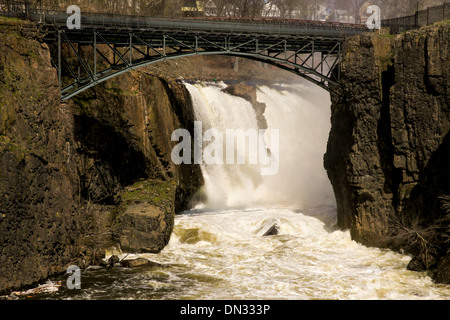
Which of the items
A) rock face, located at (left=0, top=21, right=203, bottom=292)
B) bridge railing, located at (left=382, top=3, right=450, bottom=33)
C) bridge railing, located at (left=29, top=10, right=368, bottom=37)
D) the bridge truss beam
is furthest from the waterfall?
bridge railing, located at (left=382, top=3, right=450, bottom=33)

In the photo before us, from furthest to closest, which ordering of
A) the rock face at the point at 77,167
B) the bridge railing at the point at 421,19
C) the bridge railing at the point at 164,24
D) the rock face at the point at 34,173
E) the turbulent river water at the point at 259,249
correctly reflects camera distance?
the bridge railing at the point at 421,19
the bridge railing at the point at 164,24
the turbulent river water at the point at 259,249
the rock face at the point at 77,167
the rock face at the point at 34,173

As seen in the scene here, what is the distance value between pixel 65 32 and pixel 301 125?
27.6m

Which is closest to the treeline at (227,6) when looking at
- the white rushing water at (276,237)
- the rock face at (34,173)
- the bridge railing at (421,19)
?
the bridge railing at (421,19)

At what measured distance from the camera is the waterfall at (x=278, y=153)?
43281mm

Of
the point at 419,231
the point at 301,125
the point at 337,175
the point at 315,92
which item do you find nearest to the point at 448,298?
the point at 419,231

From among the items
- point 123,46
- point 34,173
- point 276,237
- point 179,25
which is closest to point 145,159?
point 123,46

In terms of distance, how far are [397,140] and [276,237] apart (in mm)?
7944

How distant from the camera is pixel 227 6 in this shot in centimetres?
7644

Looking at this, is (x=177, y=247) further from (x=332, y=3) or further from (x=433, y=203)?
(x=332, y=3)

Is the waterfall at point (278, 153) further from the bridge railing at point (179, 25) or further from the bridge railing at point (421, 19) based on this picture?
the bridge railing at point (421, 19)

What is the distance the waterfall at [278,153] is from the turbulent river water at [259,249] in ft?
0.27

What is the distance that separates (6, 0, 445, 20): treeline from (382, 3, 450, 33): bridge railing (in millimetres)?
2301

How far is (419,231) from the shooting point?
2730cm

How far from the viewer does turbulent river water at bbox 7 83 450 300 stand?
24.5 meters
